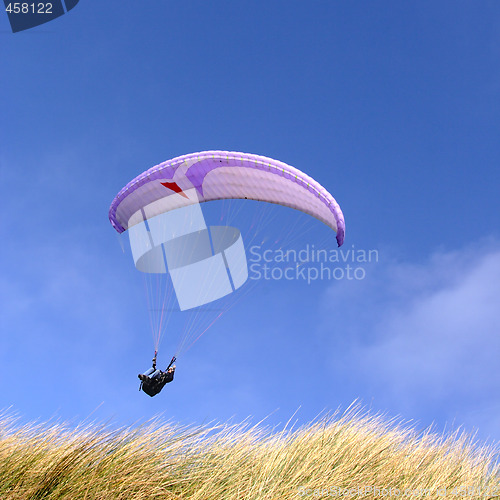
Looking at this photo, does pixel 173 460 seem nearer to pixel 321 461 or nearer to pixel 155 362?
pixel 321 461

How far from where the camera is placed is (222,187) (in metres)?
12.5

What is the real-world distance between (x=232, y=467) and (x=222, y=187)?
8.10 meters

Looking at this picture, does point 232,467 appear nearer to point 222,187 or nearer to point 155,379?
point 155,379

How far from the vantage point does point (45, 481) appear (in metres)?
5.29

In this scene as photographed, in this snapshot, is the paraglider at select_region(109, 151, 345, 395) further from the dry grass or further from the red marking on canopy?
the dry grass

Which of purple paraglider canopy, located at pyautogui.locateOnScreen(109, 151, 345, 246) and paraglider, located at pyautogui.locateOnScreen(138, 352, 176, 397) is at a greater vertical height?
purple paraglider canopy, located at pyautogui.locateOnScreen(109, 151, 345, 246)

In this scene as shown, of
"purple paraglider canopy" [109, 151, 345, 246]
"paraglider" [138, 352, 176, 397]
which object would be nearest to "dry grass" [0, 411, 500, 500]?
"paraglider" [138, 352, 176, 397]

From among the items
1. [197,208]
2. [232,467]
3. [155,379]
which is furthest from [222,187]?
[232,467]

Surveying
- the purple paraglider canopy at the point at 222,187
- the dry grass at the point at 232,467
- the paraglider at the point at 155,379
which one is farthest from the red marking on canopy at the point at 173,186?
the dry grass at the point at 232,467

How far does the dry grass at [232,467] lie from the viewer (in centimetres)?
545

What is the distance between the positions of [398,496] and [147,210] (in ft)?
33.7

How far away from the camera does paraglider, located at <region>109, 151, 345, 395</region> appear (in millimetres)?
11156

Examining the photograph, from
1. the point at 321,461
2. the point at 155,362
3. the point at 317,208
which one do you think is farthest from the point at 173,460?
the point at 317,208

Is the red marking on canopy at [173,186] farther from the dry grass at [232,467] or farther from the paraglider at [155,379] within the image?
the dry grass at [232,467]
